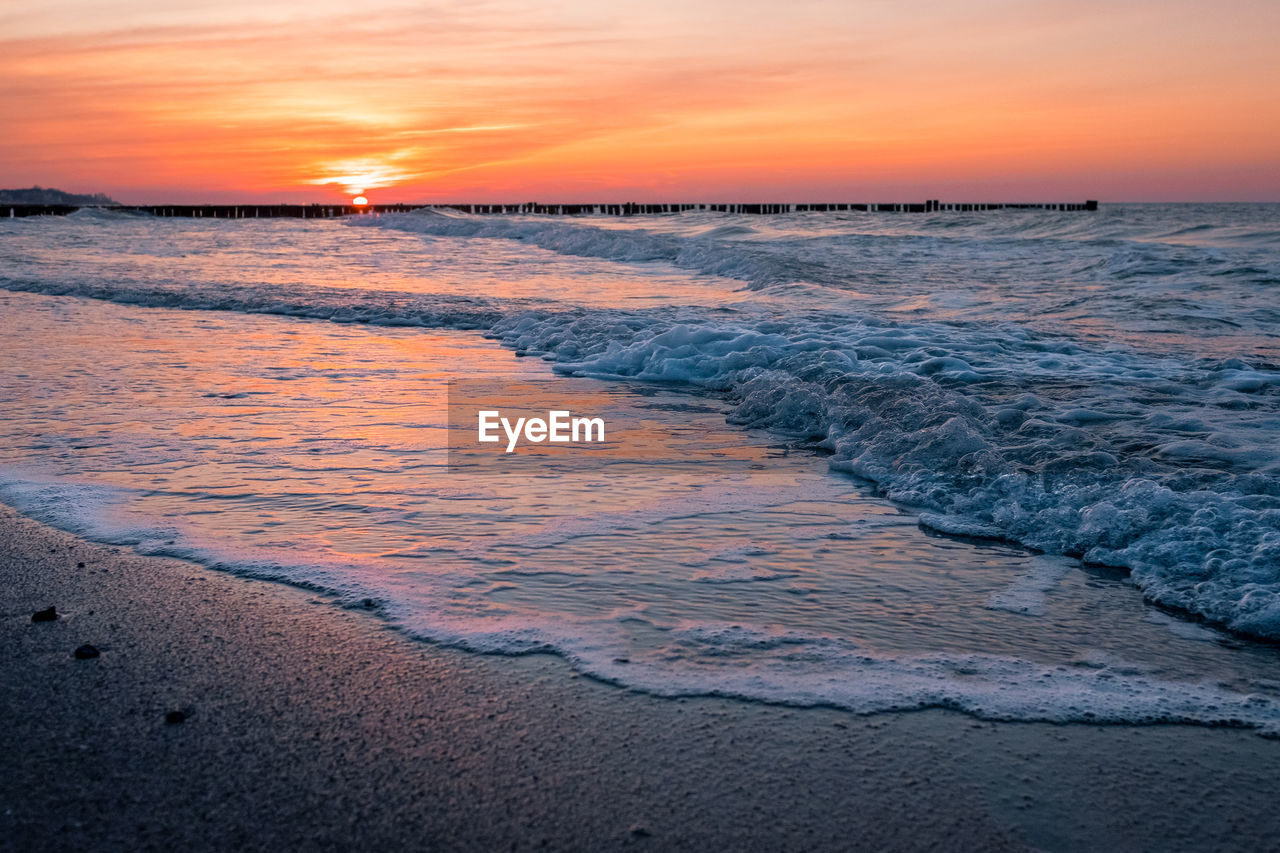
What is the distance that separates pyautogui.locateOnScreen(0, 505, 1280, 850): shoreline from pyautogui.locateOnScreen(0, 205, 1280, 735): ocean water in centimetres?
15

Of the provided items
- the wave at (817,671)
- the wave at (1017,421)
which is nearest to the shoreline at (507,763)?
the wave at (817,671)

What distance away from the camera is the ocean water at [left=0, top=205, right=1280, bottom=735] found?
2684 millimetres

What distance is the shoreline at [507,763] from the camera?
181cm

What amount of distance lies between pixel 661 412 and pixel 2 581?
398cm

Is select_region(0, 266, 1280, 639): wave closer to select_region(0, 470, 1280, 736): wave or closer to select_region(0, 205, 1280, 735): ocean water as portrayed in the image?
select_region(0, 205, 1280, 735): ocean water

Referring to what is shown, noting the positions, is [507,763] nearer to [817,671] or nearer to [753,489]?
[817,671]

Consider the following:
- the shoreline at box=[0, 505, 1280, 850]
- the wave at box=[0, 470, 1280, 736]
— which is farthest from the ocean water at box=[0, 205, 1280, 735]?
the shoreline at box=[0, 505, 1280, 850]

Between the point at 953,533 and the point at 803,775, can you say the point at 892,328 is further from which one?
the point at 803,775

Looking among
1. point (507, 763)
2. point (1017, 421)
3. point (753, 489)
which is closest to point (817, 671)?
point (507, 763)

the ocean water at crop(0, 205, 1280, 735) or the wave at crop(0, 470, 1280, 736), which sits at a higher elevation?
the ocean water at crop(0, 205, 1280, 735)

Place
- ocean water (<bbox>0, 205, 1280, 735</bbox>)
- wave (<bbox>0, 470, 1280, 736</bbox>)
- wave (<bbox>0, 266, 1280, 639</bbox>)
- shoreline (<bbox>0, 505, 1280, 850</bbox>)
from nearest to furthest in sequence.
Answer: shoreline (<bbox>0, 505, 1280, 850</bbox>) → wave (<bbox>0, 470, 1280, 736</bbox>) → ocean water (<bbox>0, 205, 1280, 735</bbox>) → wave (<bbox>0, 266, 1280, 639</bbox>)

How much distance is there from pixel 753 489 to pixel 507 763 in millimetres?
2509

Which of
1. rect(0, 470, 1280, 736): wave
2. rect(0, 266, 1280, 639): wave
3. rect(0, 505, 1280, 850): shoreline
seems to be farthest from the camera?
→ rect(0, 266, 1280, 639): wave

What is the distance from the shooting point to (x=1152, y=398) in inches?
245
